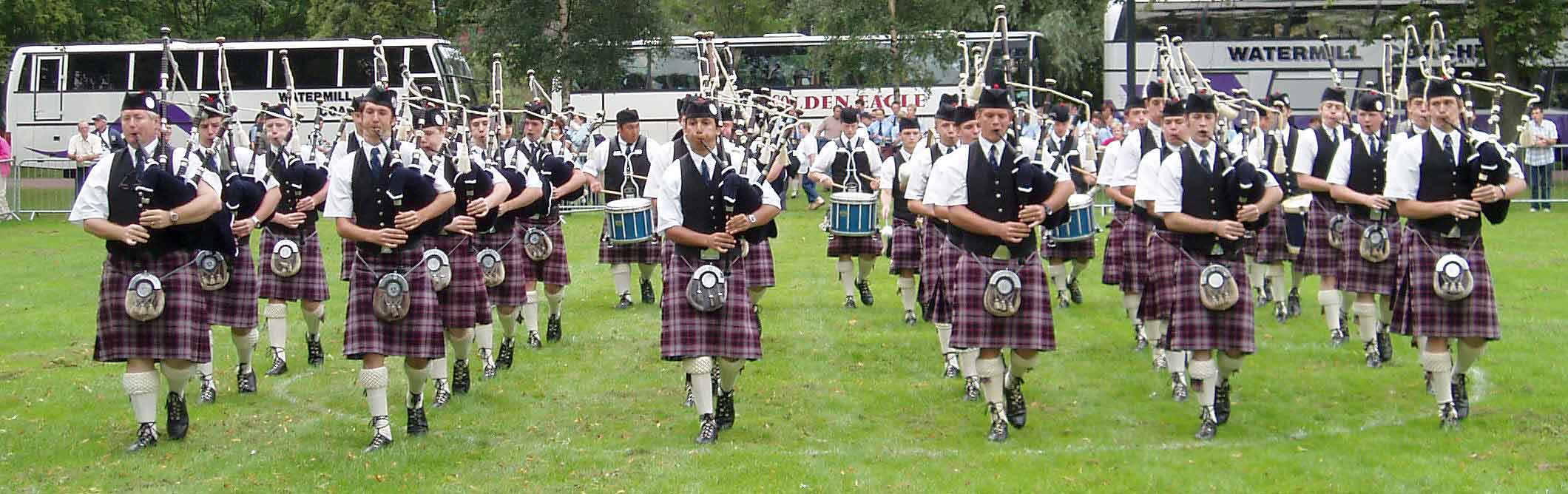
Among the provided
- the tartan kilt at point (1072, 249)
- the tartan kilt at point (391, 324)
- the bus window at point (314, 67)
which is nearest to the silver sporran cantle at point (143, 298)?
the tartan kilt at point (391, 324)

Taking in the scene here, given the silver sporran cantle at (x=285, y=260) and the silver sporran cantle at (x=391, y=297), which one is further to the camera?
the silver sporran cantle at (x=285, y=260)

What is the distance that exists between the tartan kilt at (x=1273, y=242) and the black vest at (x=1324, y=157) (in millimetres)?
936

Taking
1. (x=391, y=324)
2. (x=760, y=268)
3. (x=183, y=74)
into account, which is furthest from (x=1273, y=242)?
(x=183, y=74)

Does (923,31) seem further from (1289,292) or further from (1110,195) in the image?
(1110,195)

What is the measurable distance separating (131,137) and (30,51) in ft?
79.4

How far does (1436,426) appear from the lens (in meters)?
6.87

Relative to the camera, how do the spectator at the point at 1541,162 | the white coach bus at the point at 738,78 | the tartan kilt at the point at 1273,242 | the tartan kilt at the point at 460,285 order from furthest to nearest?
the white coach bus at the point at 738,78 → the spectator at the point at 1541,162 → the tartan kilt at the point at 1273,242 → the tartan kilt at the point at 460,285

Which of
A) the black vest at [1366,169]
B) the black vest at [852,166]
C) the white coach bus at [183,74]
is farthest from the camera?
the white coach bus at [183,74]

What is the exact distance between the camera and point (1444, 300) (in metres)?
6.71

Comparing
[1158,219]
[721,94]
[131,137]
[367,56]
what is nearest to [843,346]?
[721,94]

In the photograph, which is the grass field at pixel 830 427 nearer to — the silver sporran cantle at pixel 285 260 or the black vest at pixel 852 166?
the silver sporran cantle at pixel 285 260

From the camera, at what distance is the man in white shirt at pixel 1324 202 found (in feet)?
29.0

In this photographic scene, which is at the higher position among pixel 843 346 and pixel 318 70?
pixel 318 70

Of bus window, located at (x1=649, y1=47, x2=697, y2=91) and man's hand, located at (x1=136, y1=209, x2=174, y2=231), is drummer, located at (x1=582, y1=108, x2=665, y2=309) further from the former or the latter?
bus window, located at (x1=649, y1=47, x2=697, y2=91)
